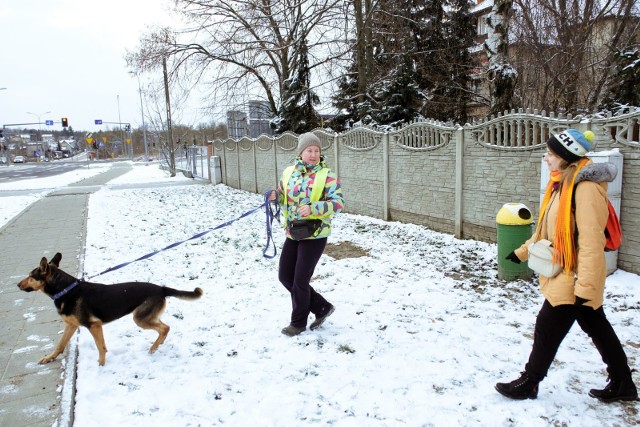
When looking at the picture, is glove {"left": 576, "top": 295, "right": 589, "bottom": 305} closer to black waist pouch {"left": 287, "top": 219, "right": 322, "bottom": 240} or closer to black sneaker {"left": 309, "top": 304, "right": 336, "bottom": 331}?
black waist pouch {"left": 287, "top": 219, "right": 322, "bottom": 240}

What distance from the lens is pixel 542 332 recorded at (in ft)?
9.21

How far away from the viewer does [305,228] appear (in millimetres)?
3826

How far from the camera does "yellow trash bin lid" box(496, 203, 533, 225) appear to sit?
531 cm

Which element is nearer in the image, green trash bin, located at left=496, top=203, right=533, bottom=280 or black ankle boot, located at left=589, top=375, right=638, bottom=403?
black ankle boot, located at left=589, top=375, right=638, bottom=403

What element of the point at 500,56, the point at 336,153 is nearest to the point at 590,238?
the point at 500,56

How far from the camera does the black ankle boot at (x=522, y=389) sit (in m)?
2.91

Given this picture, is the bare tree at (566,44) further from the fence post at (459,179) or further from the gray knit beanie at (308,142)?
the gray knit beanie at (308,142)

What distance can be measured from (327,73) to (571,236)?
15587mm

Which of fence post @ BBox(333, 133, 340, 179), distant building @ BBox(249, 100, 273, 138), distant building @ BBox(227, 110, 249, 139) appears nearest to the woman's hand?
fence post @ BBox(333, 133, 340, 179)

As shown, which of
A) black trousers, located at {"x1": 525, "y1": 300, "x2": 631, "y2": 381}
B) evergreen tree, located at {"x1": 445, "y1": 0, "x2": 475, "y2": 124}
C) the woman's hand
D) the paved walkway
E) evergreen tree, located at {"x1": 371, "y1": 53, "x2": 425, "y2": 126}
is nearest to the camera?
black trousers, located at {"x1": 525, "y1": 300, "x2": 631, "y2": 381}

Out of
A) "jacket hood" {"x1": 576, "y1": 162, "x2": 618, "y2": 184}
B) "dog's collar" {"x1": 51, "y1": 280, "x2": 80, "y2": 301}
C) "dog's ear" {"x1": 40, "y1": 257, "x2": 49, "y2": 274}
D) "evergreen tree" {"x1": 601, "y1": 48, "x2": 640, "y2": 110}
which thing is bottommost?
"dog's collar" {"x1": 51, "y1": 280, "x2": 80, "y2": 301}

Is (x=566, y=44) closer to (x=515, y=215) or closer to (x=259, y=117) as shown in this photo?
(x=515, y=215)

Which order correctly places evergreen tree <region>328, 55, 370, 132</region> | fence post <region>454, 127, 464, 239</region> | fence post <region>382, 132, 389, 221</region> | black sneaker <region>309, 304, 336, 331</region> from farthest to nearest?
evergreen tree <region>328, 55, 370, 132</region>
fence post <region>382, 132, 389, 221</region>
fence post <region>454, 127, 464, 239</region>
black sneaker <region>309, 304, 336, 331</region>

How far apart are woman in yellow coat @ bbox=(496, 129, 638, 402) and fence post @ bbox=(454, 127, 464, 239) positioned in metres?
4.84
